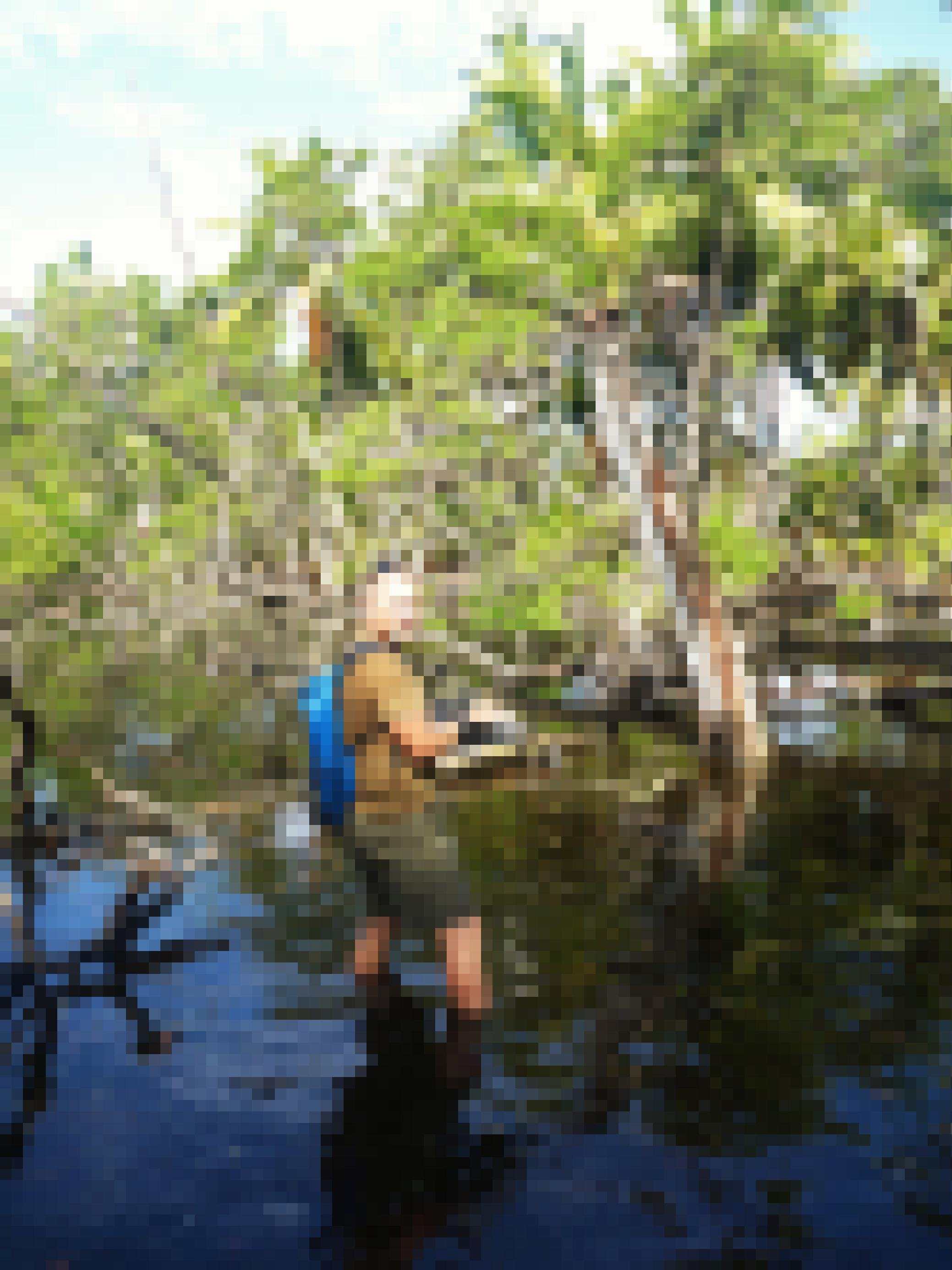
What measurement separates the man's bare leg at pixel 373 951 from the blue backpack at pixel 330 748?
1.06 metres

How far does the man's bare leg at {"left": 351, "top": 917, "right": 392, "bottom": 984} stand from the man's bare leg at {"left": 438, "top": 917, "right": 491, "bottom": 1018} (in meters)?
0.49

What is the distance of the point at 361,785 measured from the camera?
14.3 feet

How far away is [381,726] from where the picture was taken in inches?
168

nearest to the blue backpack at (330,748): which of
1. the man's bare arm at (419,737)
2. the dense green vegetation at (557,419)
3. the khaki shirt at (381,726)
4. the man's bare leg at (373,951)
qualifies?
the khaki shirt at (381,726)

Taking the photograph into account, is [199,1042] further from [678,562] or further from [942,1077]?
[678,562]

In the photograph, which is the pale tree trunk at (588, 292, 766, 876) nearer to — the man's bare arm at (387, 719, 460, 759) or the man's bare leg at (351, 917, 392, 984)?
the man's bare leg at (351, 917, 392, 984)

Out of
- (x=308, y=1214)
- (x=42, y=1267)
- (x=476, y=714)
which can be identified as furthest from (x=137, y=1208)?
(x=476, y=714)

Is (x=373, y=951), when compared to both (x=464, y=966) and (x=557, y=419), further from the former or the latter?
(x=557, y=419)

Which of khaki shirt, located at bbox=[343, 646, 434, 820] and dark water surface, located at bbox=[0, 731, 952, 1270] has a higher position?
khaki shirt, located at bbox=[343, 646, 434, 820]

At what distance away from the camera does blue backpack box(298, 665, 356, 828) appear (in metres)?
4.26

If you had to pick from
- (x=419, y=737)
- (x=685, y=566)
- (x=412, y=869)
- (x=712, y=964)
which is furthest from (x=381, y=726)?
(x=685, y=566)

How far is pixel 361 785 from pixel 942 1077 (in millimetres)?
2667

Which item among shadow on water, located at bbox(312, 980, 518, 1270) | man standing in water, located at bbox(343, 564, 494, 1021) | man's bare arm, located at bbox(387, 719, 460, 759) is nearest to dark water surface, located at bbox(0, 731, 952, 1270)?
shadow on water, located at bbox(312, 980, 518, 1270)

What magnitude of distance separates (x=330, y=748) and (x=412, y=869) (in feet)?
2.17
